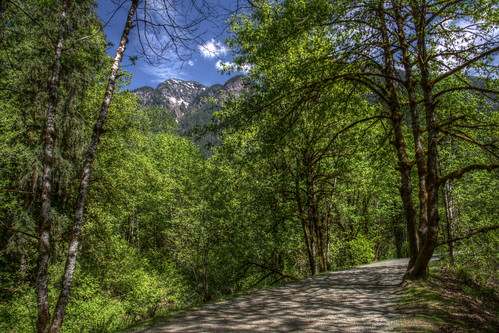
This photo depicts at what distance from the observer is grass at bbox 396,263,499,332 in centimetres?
355

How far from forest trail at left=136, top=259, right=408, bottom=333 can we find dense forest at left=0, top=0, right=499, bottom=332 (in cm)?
162

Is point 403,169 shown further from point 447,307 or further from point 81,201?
point 81,201

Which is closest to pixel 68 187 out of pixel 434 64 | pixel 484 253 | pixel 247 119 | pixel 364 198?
pixel 247 119

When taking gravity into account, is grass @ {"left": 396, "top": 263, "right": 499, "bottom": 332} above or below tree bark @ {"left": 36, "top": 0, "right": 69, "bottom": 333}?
below

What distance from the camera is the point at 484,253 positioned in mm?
6754

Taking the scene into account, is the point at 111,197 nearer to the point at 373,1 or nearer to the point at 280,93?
the point at 280,93

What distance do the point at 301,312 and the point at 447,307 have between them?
2350mm

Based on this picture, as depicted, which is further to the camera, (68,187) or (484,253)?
(68,187)

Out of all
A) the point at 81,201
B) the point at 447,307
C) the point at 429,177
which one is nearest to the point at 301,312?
the point at 447,307

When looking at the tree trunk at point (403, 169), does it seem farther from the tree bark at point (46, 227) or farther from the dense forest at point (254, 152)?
the tree bark at point (46, 227)

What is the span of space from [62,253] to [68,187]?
300 cm

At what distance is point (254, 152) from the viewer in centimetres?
614

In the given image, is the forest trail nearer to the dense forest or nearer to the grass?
the grass

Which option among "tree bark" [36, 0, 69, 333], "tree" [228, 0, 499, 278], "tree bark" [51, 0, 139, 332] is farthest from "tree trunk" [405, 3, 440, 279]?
"tree bark" [36, 0, 69, 333]
